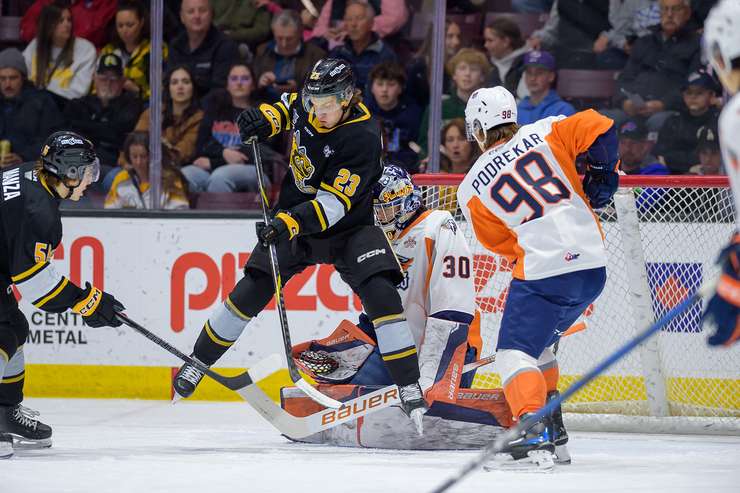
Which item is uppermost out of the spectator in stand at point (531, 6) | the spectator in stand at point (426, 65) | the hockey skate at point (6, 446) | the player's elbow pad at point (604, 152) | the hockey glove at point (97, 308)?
the spectator in stand at point (531, 6)

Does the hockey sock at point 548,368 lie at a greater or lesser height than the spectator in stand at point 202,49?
lesser

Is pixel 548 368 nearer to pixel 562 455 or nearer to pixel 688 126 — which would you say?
pixel 562 455

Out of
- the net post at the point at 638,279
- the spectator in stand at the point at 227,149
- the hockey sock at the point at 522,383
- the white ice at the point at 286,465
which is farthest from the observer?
the spectator in stand at the point at 227,149

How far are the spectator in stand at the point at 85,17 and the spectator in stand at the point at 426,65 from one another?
154 cm

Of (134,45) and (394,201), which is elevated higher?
(134,45)

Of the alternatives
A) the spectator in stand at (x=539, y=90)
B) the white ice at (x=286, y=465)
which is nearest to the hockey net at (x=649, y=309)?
the white ice at (x=286, y=465)

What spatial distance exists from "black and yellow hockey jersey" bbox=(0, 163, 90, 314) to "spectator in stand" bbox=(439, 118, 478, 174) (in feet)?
6.87

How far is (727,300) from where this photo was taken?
7.59ft

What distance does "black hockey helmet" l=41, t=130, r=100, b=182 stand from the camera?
3715 mm

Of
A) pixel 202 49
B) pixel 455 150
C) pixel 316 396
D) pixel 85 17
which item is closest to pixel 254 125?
pixel 316 396

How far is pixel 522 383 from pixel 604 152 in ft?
2.43

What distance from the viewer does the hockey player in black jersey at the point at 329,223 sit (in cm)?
385

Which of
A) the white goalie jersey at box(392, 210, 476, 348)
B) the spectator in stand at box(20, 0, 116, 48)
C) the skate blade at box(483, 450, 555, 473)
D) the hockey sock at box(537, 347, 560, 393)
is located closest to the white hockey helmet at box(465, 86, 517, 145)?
the white goalie jersey at box(392, 210, 476, 348)

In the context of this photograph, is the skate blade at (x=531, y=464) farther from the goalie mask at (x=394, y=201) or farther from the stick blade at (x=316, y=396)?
the goalie mask at (x=394, y=201)
